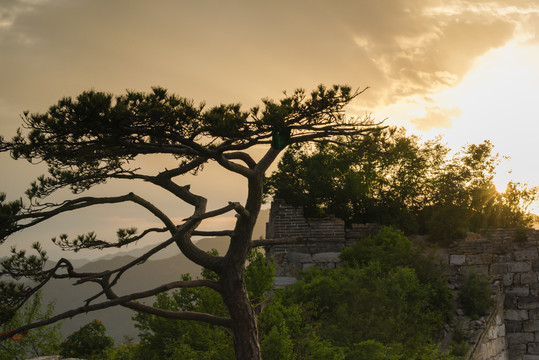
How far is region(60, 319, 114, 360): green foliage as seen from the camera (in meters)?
15.0

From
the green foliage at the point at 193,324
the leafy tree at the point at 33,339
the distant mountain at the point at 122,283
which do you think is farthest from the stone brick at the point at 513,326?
the distant mountain at the point at 122,283

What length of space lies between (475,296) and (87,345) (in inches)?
438

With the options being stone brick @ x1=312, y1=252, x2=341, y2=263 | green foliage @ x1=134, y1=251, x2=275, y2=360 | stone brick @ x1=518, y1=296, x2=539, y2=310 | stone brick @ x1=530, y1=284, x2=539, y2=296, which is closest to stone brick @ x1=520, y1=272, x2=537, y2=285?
stone brick @ x1=530, y1=284, x2=539, y2=296

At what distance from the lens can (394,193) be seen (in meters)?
19.2

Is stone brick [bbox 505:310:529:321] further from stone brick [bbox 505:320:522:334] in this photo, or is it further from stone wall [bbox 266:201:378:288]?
stone wall [bbox 266:201:378:288]

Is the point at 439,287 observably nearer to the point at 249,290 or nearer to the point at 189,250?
the point at 249,290

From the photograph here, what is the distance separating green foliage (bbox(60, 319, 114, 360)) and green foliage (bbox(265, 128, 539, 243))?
747 centimetres

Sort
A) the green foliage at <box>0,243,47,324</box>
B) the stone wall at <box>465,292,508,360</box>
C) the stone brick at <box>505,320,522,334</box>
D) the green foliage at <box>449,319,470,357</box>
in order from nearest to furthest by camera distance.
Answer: the green foliage at <box>0,243,47,324</box> → the green foliage at <box>449,319,470,357</box> → the stone wall at <box>465,292,508,360</box> → the stone brick at <box>505,320,522,334</box>

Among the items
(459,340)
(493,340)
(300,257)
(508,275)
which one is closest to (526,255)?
(508,275)

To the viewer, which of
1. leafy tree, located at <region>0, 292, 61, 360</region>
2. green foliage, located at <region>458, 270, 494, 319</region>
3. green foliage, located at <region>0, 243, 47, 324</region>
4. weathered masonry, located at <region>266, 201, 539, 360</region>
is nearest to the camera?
green foliage, located at <region>0, 243, 47, 324</region>

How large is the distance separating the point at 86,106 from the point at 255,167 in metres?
2.84

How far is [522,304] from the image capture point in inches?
604

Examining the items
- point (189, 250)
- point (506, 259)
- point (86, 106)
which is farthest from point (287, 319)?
point (506, 259)

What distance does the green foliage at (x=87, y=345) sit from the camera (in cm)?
1502
